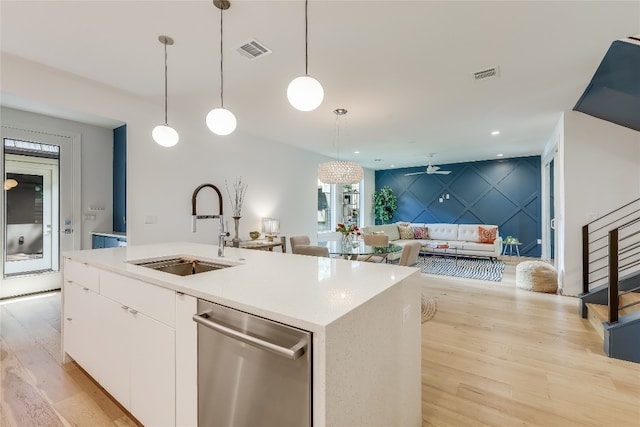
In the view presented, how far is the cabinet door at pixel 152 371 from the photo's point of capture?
1.45 m

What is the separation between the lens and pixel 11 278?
396 cm

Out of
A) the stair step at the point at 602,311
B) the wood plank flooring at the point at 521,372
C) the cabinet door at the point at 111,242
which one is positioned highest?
the cabinet door at the point at 111,242

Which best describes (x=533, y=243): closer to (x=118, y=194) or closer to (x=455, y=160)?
(x=455, y=160)

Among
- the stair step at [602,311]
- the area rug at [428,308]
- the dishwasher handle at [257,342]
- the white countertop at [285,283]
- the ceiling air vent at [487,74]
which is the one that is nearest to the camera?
the dishwasher handle at [257,342]

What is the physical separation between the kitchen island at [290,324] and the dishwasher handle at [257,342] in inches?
2.0

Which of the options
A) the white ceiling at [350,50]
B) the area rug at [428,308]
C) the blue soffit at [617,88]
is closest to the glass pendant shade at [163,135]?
the white ceiling at [350,50]

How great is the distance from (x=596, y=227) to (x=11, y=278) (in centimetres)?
809

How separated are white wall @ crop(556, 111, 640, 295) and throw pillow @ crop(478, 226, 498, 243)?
3.06 metres

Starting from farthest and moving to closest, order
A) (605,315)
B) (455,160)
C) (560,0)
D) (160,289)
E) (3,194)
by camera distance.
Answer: (455,160) → (3,194) → (605,315) → (560,0) → (160,289)

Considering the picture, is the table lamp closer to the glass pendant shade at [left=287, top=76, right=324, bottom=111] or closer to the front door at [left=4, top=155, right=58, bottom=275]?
the front door at [left=4, top=155, right=58, bottom=275]

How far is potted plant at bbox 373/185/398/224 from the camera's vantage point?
9.58 meters

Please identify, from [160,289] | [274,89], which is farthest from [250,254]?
[274,89]

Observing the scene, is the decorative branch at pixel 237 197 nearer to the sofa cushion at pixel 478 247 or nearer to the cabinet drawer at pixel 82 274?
the cabinet drawer at pixel 82 274

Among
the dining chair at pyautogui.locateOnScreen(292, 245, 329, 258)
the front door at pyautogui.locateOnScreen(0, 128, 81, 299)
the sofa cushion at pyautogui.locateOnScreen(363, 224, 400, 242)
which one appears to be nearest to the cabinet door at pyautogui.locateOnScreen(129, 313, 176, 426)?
the dining chair at pyautogui.locateOnScreen(292, 245, 329, 258)
